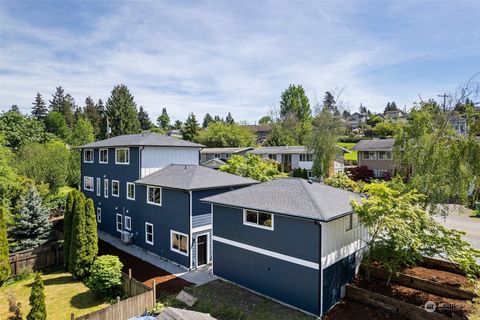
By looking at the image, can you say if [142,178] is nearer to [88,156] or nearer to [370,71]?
[88,156]

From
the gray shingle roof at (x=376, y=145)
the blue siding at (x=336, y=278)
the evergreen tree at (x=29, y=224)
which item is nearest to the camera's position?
the blue siding at (x=336, y=278)

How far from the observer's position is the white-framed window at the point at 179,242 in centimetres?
1697

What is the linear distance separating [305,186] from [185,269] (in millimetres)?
8448

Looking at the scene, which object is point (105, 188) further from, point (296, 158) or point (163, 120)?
point (163, 120)

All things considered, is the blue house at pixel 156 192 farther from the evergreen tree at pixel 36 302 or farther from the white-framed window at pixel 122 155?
the evergreen tree at pixel 36 302

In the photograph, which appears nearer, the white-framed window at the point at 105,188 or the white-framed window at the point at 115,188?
the white-framed window at the point at 115,188

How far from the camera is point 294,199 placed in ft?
42.7

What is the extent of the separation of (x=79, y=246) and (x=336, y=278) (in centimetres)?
1332

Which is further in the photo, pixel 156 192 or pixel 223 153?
pixel 223 153

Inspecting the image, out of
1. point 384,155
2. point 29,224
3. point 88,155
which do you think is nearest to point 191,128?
point 88,155

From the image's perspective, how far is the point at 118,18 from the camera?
12.9 meters

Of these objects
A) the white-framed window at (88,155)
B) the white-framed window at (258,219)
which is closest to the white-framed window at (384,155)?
the white-framed window at (258,219)

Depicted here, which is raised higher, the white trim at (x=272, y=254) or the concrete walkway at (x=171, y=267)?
the white trim at (x=272, y=254)

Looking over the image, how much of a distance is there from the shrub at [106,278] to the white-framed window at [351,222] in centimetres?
1078
